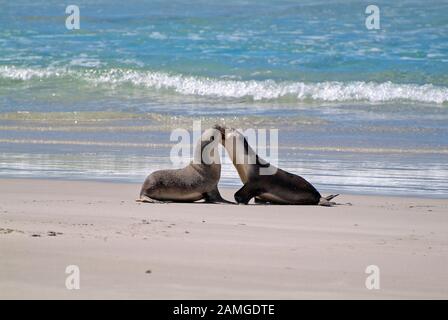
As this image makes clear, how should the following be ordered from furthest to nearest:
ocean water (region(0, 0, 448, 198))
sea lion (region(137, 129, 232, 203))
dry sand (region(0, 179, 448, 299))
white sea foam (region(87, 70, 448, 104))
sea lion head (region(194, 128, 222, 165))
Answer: white sea foam (region(87, 70, 448, 104)), ocean water (region(0, 0, 448, 198)), sea lion head (region(194, 128, 222, 165)), sea lion (region(137, 129, 232, 203)), dry sand (region(0, 179, 448, 299))

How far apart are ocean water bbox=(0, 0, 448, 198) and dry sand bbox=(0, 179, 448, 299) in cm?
166

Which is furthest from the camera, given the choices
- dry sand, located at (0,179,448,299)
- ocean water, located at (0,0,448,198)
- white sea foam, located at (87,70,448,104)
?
white sea foam, located at (87,70,448,104)

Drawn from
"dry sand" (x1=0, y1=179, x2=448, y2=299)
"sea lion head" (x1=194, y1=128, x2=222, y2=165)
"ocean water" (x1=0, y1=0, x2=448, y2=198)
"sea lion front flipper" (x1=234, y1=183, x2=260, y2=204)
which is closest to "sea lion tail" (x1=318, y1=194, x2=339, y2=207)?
"dry sand" (x1=0, y1=179, x2=448, y2=299)

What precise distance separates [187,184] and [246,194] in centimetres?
53

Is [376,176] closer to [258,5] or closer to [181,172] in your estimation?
[181,172]

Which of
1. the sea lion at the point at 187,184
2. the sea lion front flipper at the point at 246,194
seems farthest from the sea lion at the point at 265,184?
the sea lion at the point at 187,184

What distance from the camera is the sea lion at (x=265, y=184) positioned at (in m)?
8.40

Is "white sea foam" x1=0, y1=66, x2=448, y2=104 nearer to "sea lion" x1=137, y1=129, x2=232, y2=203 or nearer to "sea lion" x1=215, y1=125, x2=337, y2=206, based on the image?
A: "sea lion" x1=215, y1=125, x2=337, y2=206

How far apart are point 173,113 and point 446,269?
36.0 feet

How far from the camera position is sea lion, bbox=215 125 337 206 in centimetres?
840

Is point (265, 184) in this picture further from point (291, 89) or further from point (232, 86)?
point (232, 86)

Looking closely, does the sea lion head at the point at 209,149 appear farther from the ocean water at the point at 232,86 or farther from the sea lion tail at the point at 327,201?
the sea lion tail at the point at 327,201

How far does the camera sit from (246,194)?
332 inches

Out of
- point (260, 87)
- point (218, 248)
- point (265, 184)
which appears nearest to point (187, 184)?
point (265, 184)
